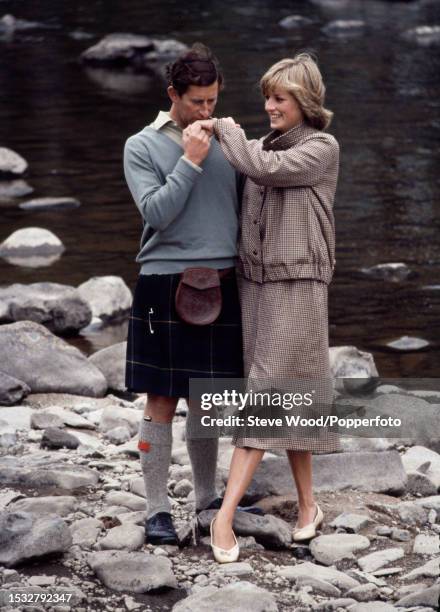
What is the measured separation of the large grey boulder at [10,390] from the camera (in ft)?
23.0

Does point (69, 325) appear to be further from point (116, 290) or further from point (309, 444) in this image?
point (309, 444)

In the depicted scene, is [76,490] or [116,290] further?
[116,290]

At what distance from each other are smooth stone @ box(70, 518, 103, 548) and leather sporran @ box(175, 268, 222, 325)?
854 mm

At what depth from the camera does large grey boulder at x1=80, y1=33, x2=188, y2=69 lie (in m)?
25.5

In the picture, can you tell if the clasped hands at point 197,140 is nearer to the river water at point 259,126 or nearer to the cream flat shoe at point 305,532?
the cream flat shoe at point 305,532

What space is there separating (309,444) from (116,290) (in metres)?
5.53

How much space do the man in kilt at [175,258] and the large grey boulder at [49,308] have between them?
193 inches

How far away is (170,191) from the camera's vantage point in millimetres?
4395

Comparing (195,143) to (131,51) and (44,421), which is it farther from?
(131,51)

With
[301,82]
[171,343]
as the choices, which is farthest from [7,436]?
[301,82]

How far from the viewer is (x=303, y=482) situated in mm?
4750

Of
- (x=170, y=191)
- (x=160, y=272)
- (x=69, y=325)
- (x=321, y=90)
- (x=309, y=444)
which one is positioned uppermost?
(x=321, y=90)

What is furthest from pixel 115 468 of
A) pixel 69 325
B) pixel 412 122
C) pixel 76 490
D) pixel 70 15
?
pixel 70 15

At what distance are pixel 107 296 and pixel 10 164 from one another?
5.70 metres
